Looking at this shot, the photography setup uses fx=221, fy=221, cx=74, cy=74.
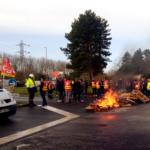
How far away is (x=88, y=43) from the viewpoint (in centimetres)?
3644

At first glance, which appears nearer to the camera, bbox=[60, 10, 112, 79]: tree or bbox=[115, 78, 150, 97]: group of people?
bbox=[115, 78, 150, 97]: group of people

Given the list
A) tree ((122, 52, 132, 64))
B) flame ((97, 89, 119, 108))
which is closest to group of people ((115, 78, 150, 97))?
flame ((97, 89, 119, 108))

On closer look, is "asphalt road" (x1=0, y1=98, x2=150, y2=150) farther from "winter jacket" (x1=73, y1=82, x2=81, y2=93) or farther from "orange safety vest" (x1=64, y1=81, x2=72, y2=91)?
"winter jacket" (x1=73, y1=82, x2=81, y2=93)

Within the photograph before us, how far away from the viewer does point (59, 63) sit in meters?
76.9

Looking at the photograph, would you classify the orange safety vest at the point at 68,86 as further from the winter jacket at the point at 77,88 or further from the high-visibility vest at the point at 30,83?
the high-visibility vest at the point at 30,83

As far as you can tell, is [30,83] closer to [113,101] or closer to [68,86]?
[68,86]

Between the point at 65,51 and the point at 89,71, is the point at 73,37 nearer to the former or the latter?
the point at 65,51

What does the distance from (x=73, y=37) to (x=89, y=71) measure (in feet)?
20.9

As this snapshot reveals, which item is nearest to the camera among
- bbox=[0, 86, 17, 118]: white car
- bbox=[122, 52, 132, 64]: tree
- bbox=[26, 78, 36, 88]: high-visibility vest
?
bbox=[0, 86, 17, 118]: white car

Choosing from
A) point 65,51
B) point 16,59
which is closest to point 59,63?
point 16,59

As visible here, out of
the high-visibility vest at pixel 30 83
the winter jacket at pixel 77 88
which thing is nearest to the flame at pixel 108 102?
the winter jacket at pixel 77 88

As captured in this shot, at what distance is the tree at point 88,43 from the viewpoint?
36406 millimetres

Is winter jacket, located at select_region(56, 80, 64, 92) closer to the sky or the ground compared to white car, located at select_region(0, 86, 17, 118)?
closer to the sky

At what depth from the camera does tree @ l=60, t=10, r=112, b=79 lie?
36406mm
